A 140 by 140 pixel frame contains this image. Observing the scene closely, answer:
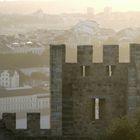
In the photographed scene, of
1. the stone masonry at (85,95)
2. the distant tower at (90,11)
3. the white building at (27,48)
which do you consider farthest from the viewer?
the distant tower at (90,11)

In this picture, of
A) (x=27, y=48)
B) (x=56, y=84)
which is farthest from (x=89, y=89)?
(x=27, y=48)

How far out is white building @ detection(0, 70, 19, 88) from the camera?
66.3 m

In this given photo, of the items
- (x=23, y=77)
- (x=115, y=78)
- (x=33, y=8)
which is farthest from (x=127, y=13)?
(x=115, y=78)

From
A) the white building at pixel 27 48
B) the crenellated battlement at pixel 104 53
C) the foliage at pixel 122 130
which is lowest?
the foliage at pixel 122 130

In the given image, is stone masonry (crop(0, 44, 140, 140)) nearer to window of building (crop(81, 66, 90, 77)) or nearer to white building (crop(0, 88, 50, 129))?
window of building (crop(81, 66, 90, 77))

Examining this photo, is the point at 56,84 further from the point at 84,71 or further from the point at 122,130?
the point at 122,130

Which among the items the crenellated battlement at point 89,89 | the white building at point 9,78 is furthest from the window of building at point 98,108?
the white building at point 9,78

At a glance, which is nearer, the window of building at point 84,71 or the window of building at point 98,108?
the window of building at point 84,71

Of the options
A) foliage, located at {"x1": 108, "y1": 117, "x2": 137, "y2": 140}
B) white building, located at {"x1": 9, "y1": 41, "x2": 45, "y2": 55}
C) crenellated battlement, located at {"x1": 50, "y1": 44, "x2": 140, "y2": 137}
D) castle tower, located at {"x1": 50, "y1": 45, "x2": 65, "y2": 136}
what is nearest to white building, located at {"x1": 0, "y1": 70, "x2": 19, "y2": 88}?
white building, located at {"x1": 9, "y1": 41, "x2": 45, "y2": 55}

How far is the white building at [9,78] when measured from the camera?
218 feet

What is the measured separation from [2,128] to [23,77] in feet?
162

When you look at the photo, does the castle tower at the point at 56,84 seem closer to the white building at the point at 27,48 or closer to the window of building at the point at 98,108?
the window of building at the point at 98,108

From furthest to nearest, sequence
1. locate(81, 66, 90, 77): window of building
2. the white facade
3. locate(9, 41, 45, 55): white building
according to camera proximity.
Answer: locate(9, 41, 45, 55): white building → the white facade → locate(81, 66, 90, 77): window of building

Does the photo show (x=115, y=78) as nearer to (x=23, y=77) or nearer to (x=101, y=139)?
(x=101, y=139)
